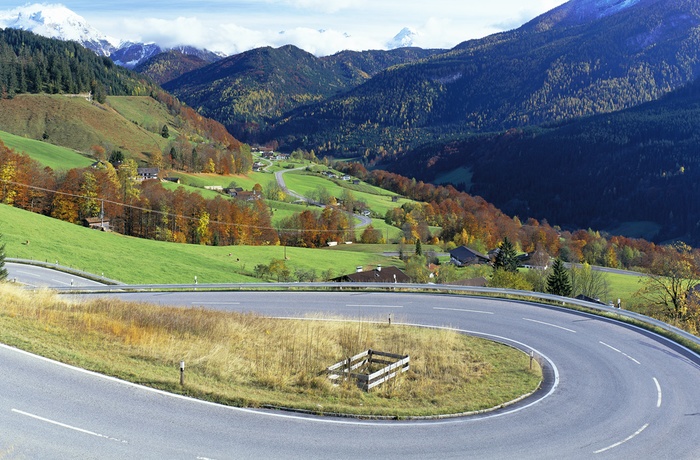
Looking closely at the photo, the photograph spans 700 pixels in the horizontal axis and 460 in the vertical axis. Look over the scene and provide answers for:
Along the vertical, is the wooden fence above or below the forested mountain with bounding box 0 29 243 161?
below

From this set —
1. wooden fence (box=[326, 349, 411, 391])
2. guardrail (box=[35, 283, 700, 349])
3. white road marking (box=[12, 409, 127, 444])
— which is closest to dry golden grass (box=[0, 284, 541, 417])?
wooden fence (box=[326, 349, 411, 391])

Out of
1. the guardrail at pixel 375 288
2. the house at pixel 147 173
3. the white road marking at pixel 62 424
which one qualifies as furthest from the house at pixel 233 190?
the white road marking at pixel 62 424

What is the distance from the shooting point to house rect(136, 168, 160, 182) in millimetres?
116238

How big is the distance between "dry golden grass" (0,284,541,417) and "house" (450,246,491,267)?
72.7m

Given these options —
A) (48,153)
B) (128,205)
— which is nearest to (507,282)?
(128,205)

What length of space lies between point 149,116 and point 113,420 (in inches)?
7610

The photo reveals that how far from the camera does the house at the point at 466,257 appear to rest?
3851 inches

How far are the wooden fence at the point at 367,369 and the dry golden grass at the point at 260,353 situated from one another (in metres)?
0.34

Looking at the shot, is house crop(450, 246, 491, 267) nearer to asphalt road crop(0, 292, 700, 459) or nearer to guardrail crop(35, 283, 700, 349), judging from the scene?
guardrail crop(35, 283, 700, 349)

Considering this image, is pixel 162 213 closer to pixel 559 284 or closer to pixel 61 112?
pixel 559 284

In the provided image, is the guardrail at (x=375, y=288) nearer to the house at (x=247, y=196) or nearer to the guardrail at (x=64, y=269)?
the guardrail at (x=64, y=269)

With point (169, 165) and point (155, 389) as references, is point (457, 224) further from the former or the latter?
point (155, 389)

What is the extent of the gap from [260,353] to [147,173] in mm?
107212

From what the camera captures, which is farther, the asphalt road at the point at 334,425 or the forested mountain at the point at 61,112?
the forested mountain at the point at 61,112
